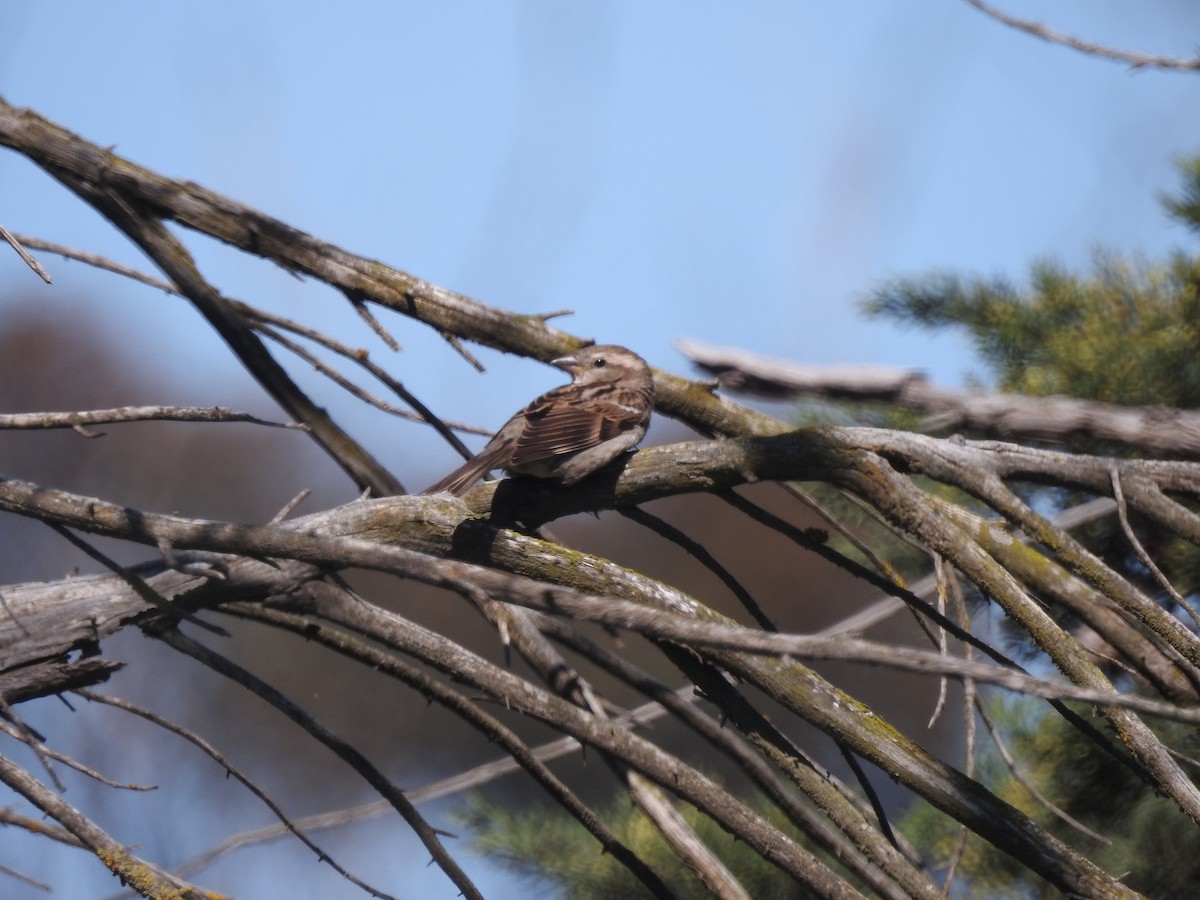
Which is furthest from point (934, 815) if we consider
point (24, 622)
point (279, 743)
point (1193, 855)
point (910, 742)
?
point (279, 743)

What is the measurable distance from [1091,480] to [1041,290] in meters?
2.27

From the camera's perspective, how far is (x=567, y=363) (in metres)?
3.39

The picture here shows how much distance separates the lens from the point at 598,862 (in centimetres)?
433

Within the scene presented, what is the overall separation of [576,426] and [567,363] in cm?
24

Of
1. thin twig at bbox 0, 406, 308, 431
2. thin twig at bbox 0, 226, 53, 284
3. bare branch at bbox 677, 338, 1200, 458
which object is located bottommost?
bare branch at bbox 677, 338, 1200, 458

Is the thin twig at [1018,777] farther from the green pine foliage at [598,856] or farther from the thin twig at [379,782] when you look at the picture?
the green pine foliage at [598,856]

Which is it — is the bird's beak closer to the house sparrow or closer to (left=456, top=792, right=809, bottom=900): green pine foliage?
the house sparrow

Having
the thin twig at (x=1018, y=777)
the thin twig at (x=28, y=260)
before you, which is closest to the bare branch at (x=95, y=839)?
the thin twig at (x=28, y=260)

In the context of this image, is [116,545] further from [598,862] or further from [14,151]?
[14,151]

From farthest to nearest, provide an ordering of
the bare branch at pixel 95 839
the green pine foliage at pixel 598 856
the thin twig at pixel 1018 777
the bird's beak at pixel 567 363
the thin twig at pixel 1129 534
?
1. the green pine foliage at pixel 598 856
2. the bird's beak at pixel 567 363
3. the thin twig at pixel 1018 777
4. the thin twig at pixel 1129 534
5. the bare branch at pixel 95 839

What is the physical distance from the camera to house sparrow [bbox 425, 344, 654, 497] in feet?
10.7

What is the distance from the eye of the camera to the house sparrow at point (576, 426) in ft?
10.7

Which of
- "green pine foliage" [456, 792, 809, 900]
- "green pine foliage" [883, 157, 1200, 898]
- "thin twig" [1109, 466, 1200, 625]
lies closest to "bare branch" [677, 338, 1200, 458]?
"thin twig" [1109, 466, 1200, 625]

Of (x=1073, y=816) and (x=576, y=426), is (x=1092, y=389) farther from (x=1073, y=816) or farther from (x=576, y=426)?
(x=576, y=426)
